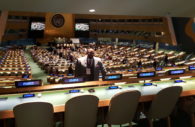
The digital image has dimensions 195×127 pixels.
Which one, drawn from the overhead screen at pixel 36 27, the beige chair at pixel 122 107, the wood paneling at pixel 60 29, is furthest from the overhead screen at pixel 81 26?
the beige chair at pixel 122 107

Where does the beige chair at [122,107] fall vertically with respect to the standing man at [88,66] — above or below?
below

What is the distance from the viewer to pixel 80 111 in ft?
9.74

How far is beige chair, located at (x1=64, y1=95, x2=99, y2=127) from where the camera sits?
2896mm

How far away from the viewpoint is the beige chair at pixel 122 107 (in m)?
3.14

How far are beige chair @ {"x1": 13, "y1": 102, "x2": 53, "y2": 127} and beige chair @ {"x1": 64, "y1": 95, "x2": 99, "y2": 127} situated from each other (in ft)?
0.87

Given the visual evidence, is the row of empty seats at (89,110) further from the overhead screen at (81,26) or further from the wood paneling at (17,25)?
the overhead screen at (81,26)

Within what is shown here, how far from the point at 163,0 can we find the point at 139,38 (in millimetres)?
27690

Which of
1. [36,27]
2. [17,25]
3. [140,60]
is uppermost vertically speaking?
[17,25]

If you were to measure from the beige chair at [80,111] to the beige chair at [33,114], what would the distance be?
26cm

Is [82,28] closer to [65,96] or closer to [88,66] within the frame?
[88,66]

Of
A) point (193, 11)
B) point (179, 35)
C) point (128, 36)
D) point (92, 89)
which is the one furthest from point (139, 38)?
point (92, 89)

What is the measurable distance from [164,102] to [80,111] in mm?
1521

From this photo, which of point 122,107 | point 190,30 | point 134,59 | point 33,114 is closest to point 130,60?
point 134,59

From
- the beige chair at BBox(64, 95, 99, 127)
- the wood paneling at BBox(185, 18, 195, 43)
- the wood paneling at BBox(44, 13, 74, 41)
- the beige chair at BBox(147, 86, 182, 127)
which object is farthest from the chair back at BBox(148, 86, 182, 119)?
A: the wood paneling at BBox(44, 13, 74, 41)
